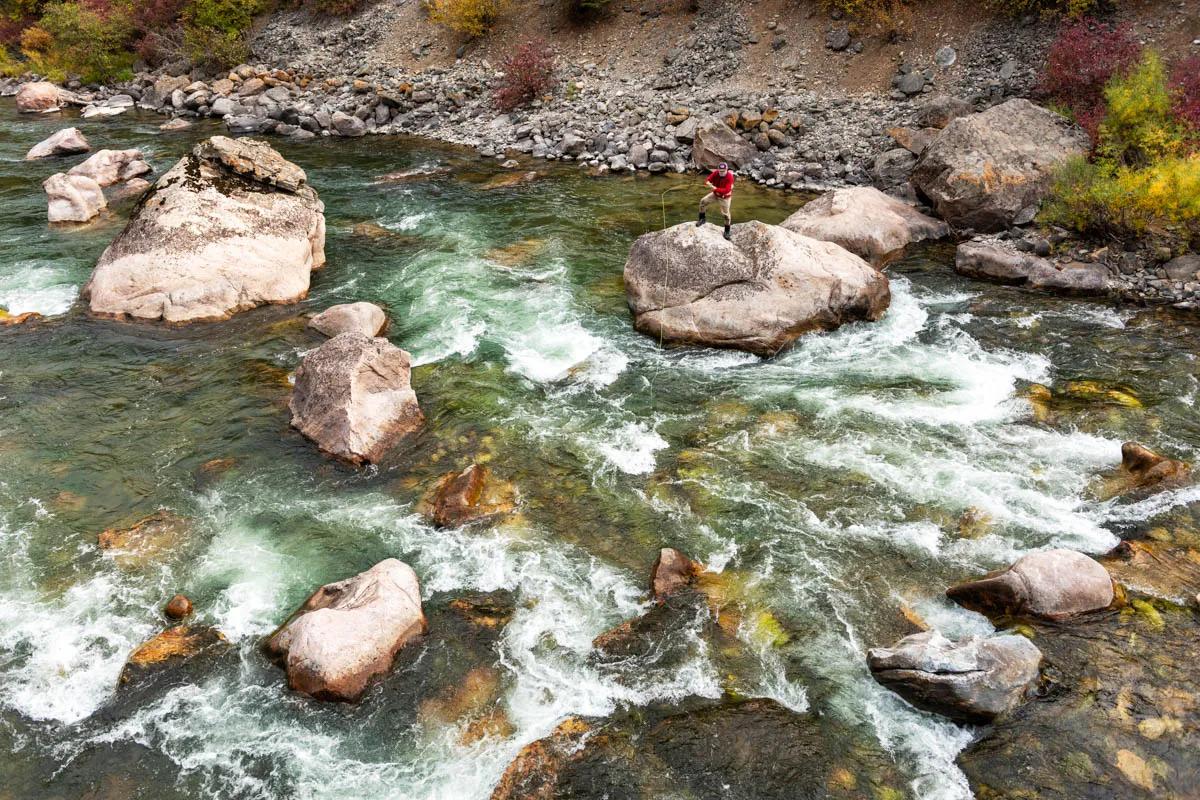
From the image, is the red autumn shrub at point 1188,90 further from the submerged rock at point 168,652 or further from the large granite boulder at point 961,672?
the submerged rock at point 168,652

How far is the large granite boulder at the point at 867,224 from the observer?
736 inches

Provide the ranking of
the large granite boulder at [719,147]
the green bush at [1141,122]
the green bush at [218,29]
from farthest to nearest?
the green bush at [218,29], the large granite boulder at [719,147], the green bush at [1141,122]

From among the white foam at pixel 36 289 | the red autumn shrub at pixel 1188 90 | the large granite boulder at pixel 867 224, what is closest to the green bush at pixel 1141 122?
the red autumn shrub at pixel 1188 90

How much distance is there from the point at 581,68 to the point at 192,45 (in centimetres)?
2132

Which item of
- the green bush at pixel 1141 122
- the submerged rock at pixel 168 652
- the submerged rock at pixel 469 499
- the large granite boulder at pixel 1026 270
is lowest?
the submerged rock at pixel 168 652

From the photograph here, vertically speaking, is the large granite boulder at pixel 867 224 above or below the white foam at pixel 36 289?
above

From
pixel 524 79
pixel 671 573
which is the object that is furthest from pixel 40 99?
pixel 671 573

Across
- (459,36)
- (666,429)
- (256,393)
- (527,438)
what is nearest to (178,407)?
(256,393)

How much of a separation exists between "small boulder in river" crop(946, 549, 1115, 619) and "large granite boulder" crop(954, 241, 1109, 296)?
32.0 ft

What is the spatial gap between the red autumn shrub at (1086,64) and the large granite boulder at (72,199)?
2739 cm

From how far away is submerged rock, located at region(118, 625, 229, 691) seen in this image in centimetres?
916

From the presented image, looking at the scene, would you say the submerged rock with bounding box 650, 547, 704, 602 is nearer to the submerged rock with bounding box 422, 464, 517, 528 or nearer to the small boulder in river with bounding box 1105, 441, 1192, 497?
the submerged rock with bounding box 422, 464, 517, 528

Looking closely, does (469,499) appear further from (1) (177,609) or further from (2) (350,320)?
(2) (350,320)

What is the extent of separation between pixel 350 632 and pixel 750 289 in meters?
10.2
